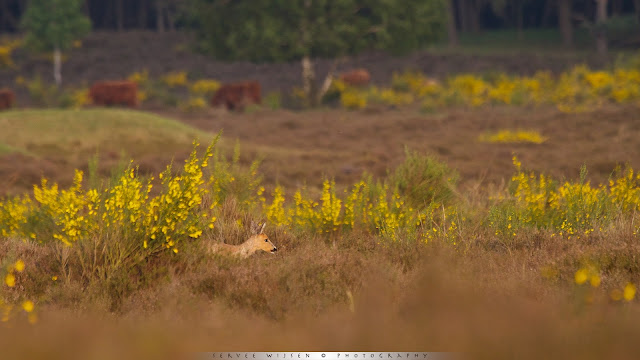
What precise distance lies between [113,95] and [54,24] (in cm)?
970

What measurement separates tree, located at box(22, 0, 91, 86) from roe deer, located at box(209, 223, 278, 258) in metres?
32.6

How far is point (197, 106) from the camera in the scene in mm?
29672

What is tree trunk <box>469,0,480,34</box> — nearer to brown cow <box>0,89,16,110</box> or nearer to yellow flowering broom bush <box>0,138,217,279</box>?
brown cow <box>0,89,16,110</box>

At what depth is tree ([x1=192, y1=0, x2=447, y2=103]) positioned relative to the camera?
29922mm

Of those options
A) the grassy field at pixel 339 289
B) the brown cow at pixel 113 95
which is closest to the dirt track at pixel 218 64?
the brown cow at pixel 113 95

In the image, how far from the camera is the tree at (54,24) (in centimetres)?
3719

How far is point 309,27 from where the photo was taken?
30312 mm

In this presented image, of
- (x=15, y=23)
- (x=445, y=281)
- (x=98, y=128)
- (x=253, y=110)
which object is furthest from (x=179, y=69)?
(x=445, y=281)

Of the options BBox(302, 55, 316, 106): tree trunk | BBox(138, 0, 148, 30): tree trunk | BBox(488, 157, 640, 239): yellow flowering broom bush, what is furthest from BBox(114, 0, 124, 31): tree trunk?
BBox(488, 157, 640, 239): yellow flowering broom bush

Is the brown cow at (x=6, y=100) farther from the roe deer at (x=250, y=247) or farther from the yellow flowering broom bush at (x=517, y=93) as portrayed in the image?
the roe deer at (x=250, y=247)

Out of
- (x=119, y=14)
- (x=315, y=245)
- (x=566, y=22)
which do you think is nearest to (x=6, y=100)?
(x=119, y=14)

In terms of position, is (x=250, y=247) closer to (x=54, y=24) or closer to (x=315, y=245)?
(x=315, y=245)

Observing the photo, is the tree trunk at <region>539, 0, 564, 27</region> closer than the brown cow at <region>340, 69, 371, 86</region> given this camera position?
No

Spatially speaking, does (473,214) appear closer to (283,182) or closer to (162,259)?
(162,259)
